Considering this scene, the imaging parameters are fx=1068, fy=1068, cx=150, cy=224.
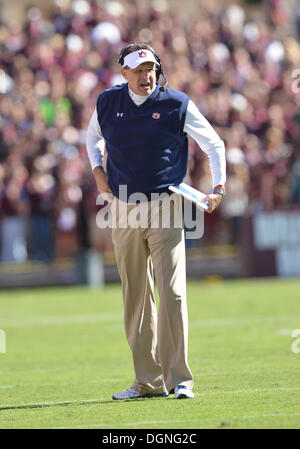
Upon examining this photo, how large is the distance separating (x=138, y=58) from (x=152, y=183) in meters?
0.87

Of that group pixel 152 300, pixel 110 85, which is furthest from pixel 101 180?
pixel 110 85

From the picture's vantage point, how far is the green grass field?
6520mm

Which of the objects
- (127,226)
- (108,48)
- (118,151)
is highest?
(108,48)

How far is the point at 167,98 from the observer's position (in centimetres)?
748

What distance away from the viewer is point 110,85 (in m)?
24.0

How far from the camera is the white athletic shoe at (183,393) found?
7250 millimetres

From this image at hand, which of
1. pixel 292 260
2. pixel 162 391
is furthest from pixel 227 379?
pixel 292 260

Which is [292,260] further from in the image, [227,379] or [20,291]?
[227,379]

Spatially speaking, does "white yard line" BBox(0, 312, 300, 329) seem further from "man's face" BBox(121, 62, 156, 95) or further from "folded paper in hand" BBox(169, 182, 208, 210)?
"man's face" BBox(121, 62, 156, 95)

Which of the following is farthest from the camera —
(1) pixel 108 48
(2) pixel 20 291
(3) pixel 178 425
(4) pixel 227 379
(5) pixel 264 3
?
(5) pixel 264 3

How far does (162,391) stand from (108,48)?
17.9m

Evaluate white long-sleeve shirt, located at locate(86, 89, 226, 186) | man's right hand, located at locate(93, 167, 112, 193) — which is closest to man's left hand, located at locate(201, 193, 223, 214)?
white long-sleeve shirt, located at locate(86, 89, 226, 186)

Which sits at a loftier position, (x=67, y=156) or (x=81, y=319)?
(x=67, y=156)

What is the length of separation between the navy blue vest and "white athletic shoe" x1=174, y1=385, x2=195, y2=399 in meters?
1.35
